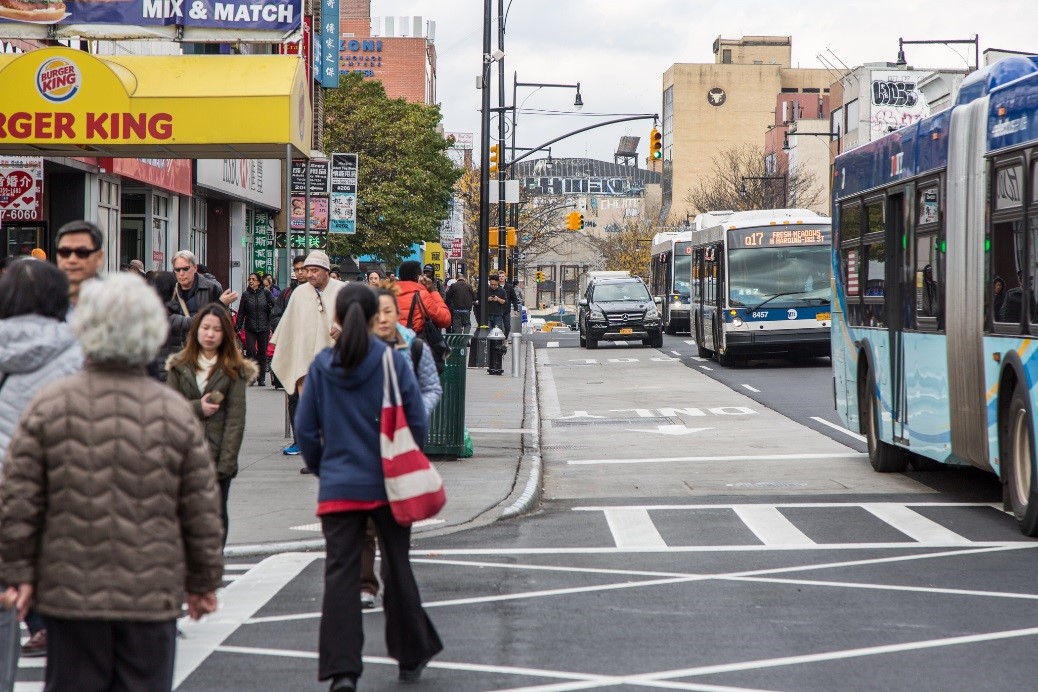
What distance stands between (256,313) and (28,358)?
19904mm

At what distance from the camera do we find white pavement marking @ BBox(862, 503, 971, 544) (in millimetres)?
10531

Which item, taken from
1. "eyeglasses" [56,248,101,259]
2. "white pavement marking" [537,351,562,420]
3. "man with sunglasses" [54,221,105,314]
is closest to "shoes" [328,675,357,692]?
"man with sunglasses" [54,221,105,314]

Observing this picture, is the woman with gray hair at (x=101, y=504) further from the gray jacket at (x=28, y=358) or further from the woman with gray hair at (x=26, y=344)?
the gray jacket at (x=28, y=358)

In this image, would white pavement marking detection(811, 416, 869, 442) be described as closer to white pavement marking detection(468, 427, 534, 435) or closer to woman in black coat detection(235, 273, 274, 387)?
white pavement marking detection(468, 427, 534, 435)

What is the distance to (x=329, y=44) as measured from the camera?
3994 cm

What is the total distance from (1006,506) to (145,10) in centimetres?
982

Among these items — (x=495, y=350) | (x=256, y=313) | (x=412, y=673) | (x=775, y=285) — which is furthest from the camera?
(x=775, y=285)

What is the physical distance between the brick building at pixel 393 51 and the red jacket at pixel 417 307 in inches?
4175

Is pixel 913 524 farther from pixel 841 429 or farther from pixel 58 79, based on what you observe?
pixel 58 79

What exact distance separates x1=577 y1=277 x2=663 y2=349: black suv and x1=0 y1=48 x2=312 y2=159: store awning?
27.1 metres

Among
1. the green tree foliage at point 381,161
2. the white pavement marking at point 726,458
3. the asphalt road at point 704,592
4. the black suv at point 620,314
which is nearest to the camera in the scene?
the asphalt road at point 704,592

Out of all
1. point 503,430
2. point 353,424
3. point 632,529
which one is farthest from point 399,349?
point 503,430

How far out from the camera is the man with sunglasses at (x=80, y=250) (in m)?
6.07

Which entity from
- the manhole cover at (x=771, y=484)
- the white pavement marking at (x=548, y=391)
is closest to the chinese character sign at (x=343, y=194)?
the white pavement marking at (x=548, y=391)
